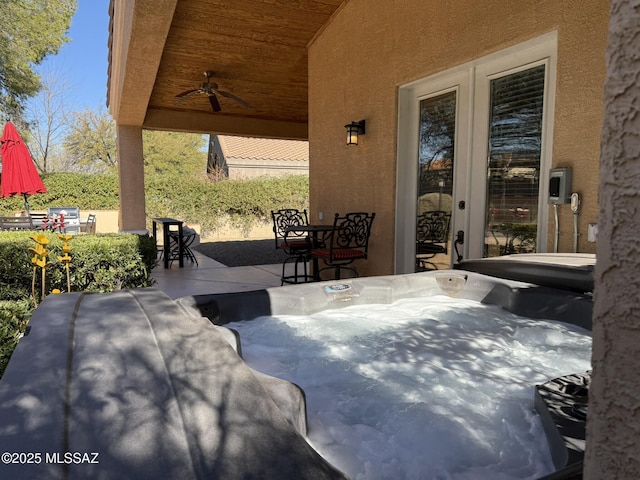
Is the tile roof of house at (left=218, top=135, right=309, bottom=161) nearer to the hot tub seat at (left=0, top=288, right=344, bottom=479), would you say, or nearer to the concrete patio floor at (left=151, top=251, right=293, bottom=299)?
the concrete patio floor at (left=151, top=251, right=293, bottom=299)

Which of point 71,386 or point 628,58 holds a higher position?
point 628,58

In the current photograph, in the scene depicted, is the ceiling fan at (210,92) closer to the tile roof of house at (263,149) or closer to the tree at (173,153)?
the tile roof of house at (263,149)

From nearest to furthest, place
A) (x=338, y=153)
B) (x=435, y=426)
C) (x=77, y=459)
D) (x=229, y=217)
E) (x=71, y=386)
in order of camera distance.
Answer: (x=77, y=459) < (x=71, y=386) < (x=435, y=426) < (x=338, y=153) < (x=229, y=217)

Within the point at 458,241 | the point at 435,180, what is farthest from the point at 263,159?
the point at 458,241

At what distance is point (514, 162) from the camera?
3486 millimetres

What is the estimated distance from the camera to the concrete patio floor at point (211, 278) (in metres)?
5.23

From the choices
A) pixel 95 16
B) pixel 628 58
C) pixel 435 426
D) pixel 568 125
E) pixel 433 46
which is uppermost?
pixel 95 16

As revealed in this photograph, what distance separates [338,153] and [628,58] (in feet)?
17.0

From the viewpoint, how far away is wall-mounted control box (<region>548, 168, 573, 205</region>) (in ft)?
9.53

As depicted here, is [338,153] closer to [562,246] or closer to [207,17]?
[207,17]

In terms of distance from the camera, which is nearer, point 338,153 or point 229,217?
point 338,153

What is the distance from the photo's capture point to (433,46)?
13.0ft

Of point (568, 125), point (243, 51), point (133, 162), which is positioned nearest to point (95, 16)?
point (133, 162)

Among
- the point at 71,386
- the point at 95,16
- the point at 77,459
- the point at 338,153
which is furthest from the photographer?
the point at 95,16
